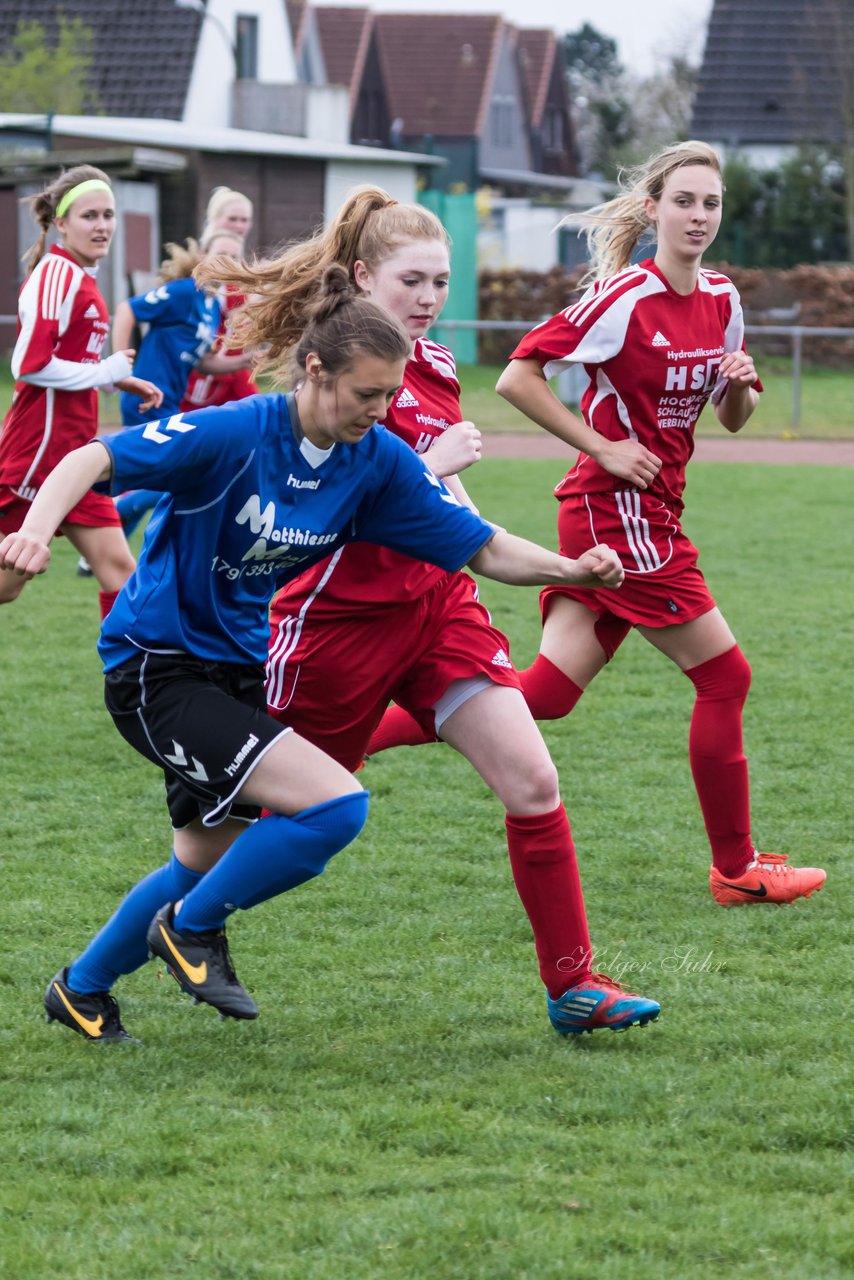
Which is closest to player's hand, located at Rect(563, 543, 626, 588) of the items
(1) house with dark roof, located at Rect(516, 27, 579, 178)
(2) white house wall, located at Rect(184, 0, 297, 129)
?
(2) white house wall, located at Rect(184, 0, 297, 129)

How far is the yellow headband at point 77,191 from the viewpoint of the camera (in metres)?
7.28

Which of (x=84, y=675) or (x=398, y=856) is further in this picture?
(x=84, y=675)

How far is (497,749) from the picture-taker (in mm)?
3809

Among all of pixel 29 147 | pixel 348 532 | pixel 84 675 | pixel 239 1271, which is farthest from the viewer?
pixel 29 147

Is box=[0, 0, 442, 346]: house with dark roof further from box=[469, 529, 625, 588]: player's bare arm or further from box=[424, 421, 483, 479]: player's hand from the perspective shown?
box=[469, 529, 625, 588]: player's bare arm

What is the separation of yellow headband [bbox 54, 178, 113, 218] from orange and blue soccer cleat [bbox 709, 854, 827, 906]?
160 inches

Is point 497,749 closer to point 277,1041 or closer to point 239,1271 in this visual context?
point 277,1041

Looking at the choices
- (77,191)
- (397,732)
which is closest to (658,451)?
(397,732)

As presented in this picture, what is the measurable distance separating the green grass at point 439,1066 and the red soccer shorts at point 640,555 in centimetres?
80

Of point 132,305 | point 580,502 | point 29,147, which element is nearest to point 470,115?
point 29,147

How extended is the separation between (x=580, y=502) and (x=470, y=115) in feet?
166

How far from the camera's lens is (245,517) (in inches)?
139

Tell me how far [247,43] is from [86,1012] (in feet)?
127

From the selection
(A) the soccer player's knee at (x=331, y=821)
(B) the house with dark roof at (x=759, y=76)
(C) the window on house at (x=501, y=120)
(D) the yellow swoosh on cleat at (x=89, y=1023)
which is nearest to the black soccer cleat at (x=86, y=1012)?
(D) the yellow swoosh on cleat at (x=89, y=1023)
